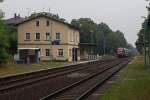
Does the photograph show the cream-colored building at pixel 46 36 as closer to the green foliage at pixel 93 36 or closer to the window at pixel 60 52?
the window at pixel 60 52

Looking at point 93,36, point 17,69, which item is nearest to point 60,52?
point 17,69

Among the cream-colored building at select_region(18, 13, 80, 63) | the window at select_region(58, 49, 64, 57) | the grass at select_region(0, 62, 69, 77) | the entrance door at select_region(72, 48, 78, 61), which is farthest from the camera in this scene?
the entrance door at select_region(72, 48, 78, 61)

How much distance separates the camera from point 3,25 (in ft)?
181

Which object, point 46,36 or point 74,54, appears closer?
point 46,36

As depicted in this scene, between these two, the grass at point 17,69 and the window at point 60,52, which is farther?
the window at point 60,52

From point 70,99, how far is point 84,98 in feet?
2.55

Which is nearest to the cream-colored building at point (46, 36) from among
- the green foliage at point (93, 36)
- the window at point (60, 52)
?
the window at point (60, 52)

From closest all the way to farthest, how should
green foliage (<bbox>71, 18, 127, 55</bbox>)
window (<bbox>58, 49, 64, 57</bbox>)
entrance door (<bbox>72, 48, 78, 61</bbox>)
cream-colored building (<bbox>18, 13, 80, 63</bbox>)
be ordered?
window (<bbox>58, 49, 64, 57</bbox>), cream-colored building (<bbox>18, 13, 80, 63</bbox>), entrance door (<bbox>72, 48, 78, 61</bbox>), green foliage (<bbox>71, 18, 127, 55</bbox>)

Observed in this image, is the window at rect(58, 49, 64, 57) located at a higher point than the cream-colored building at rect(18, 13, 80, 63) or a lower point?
lower

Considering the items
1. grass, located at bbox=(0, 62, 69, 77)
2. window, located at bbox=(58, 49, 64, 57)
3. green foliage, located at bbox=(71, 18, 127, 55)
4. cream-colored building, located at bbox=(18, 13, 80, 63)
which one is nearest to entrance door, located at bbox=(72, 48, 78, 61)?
cream-colored building, located at bbox=(18, 13, 80, 63)

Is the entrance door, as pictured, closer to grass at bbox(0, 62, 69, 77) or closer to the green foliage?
grass at bbox(0, 62, 69, 77)

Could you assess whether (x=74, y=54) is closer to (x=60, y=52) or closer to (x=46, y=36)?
(x=60, y=52)

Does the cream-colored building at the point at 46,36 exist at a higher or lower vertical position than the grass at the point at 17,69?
higher

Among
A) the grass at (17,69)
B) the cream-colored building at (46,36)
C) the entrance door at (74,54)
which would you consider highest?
the cream-colored building at (46,36)
